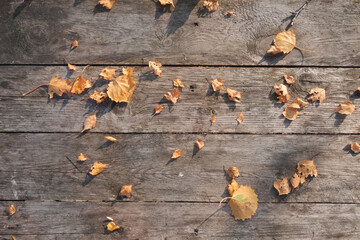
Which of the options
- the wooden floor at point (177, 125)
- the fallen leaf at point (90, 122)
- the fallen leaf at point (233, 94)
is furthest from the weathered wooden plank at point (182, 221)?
the fallen leaf at point (233, 94)

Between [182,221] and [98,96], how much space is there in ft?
3.56

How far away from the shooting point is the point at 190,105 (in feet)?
5.87

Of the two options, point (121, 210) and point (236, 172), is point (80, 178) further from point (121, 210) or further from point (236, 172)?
point (236, 172)

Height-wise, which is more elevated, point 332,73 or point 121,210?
point 332,73

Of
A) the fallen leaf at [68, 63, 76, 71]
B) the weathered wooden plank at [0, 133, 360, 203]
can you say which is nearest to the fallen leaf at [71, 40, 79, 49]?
the fallen leaf at [68, 63, 76, 71]

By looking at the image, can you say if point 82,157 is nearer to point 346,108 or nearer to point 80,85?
point 80,85

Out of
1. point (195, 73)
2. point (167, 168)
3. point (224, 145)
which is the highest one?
point (195, 73)

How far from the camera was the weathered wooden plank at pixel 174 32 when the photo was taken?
5.80 feet

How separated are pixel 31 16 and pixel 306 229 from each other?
2.51 meters

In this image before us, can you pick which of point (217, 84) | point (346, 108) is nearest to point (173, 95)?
point (217, 84)

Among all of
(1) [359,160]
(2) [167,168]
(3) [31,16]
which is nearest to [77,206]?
(2) [167,168]

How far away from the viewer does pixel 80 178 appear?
1.79 meters

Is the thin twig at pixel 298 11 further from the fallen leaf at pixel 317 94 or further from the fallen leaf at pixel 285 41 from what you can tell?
the fallen leaf at pixel 317 94

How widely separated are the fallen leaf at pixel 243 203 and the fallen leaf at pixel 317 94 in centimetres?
79
